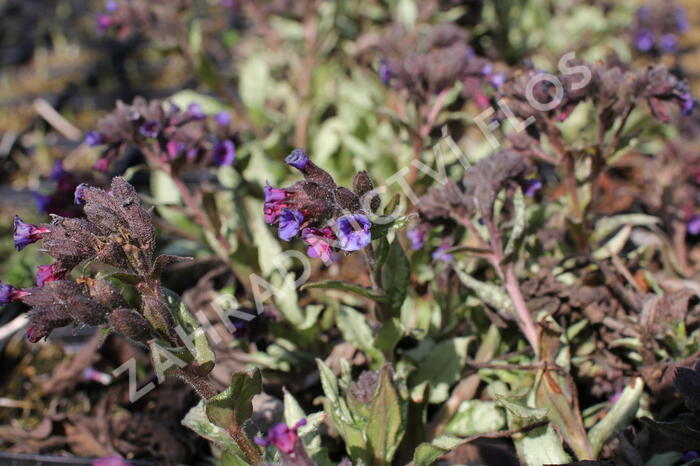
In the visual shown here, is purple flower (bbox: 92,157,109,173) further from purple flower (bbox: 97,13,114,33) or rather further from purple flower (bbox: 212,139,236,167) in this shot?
purple flower (bbox: 97,13,114,33)

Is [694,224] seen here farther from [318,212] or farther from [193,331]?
[193,331]

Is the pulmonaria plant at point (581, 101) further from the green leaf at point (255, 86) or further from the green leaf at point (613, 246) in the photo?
the green leaf at point (255, 86)

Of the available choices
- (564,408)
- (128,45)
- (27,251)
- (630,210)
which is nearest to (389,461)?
(564,408)

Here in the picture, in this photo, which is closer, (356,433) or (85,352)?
(356,433)

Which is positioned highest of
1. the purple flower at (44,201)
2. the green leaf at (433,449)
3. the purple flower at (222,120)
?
the purple flower at (222,120)

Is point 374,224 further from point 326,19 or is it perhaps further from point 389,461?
point 326,19

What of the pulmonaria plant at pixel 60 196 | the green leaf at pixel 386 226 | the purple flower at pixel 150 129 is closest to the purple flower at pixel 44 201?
the pulmonaria plant at pixel 60 196

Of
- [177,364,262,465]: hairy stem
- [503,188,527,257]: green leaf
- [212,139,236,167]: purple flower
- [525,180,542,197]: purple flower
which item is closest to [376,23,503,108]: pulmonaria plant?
[525,180,542,197]: purple flower
